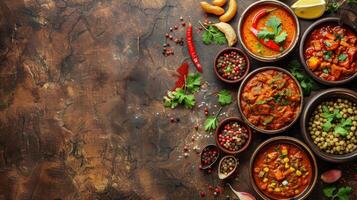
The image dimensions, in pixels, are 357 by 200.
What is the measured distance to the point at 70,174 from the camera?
20.2ft

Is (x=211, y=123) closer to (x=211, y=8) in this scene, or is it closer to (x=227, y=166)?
(x=227, y=166)

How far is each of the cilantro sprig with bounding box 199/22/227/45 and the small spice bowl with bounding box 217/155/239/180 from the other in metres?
1.37

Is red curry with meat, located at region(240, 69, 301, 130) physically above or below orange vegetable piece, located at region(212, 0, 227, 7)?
below

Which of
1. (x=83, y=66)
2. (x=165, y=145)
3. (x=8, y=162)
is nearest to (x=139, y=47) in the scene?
(x=83, y=66)

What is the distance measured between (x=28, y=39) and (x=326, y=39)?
3.60 m

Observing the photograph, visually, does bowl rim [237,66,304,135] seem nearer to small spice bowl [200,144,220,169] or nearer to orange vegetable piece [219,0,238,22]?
small spice bowl [200,144,220,169]

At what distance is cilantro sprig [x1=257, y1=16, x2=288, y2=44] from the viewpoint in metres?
5.56

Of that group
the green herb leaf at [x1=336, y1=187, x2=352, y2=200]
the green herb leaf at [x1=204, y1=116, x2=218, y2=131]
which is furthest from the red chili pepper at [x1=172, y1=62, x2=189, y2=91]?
the green herb leaf at [x1=336, y1=187, x2=352, y2=200]

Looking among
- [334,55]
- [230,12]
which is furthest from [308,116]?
[230,12]

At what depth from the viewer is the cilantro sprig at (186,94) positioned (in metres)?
5.94

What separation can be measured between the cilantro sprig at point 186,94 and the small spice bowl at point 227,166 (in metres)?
0.76

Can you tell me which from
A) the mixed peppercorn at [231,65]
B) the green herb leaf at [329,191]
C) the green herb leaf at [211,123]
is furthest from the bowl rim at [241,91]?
the green herb leaf at [329,191]

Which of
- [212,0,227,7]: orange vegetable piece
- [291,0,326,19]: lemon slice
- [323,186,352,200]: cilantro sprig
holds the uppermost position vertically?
[291,0,326,19]: lemon slice

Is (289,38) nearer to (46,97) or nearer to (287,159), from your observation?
(287,159)
